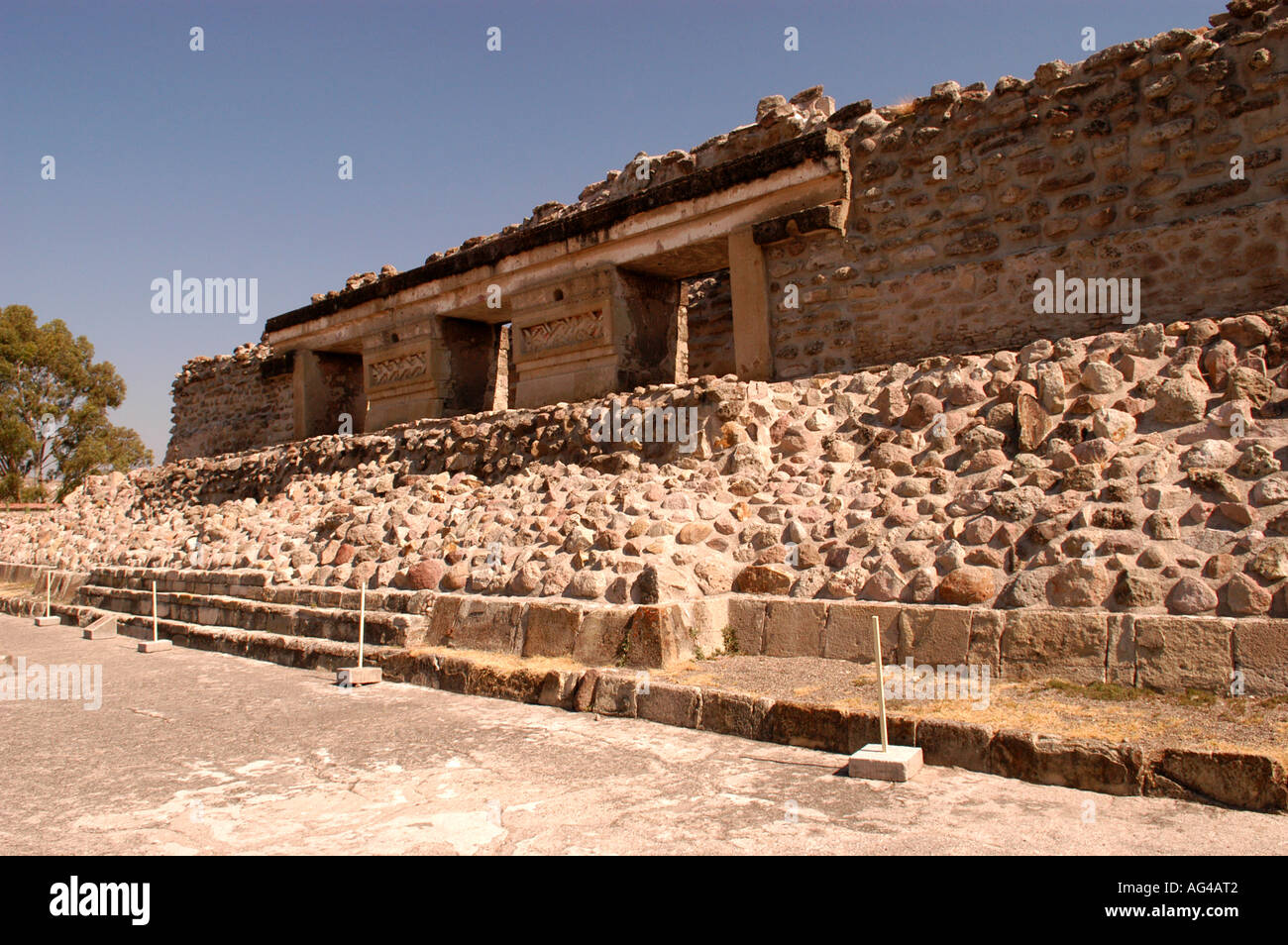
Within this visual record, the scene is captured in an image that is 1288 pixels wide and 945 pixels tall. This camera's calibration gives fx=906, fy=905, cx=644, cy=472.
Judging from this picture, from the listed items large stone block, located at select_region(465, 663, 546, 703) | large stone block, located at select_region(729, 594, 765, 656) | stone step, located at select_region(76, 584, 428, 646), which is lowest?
large stone block, located at select_region(465, 663, 546, 703)

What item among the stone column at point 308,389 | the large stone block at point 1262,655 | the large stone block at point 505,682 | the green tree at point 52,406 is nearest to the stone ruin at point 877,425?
the large stone block at point 1262,655

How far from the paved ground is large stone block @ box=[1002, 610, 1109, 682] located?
788mm

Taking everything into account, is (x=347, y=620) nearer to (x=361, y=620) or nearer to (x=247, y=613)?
(x=361, y=620)

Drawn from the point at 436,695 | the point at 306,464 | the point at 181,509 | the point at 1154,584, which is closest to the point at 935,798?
the point at 1154,584

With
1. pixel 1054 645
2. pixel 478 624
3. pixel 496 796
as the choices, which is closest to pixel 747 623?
pixel 1054 645

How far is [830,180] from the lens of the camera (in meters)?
7.91

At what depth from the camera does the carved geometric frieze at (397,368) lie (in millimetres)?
11711

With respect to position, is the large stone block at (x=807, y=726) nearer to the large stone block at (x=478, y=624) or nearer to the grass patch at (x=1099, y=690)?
the grass patch at (x=1099, y=690)

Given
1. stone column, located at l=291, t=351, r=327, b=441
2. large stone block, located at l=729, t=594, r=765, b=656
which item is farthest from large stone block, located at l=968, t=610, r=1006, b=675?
stone column, located at l=291, t=351, r=327, b=441

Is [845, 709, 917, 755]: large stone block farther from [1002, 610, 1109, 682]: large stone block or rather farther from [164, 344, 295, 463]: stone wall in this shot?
[164, 344, 295, 463]: stone wall

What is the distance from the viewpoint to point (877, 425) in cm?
620

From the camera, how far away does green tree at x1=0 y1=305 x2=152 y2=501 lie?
30078 millimetres

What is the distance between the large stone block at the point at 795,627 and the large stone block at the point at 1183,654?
150 cm

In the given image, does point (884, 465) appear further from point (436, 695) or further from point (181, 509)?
point (181, 509)
